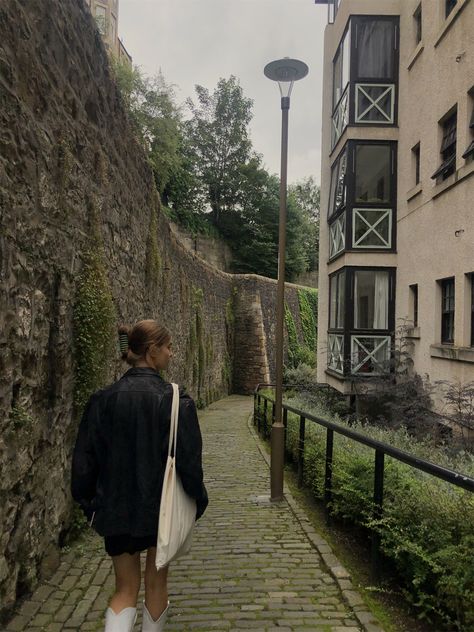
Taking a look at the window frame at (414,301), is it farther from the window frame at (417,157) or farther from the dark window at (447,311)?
the window frame at (417,157)

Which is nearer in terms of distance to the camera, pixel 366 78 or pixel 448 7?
pixel 448 7

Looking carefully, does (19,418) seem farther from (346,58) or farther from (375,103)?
(346,58)

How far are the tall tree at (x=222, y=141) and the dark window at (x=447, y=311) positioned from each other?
2692cm

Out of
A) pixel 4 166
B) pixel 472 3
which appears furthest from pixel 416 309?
pixel 4 166

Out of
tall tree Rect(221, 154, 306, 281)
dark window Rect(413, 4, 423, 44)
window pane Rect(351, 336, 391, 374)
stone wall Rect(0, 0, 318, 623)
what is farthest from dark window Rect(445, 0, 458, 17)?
tall tree Rect(221, 154, 306, 281)

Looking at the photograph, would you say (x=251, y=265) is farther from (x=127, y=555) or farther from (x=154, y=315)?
(x=127, y=555)

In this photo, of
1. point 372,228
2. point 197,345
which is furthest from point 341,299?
point 197,345

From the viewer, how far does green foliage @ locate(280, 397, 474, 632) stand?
8.64 ft

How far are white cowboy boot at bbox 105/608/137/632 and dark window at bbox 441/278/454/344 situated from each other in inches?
299

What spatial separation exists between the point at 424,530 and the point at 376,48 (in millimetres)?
11415

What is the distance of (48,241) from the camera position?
3650 millimetres

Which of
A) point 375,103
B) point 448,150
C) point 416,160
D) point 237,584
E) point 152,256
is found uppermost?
point 375,103

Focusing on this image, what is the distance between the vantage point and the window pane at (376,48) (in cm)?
1135

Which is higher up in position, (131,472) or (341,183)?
(341,183)
